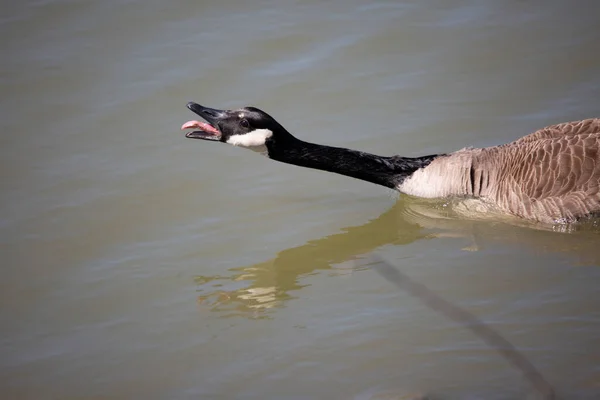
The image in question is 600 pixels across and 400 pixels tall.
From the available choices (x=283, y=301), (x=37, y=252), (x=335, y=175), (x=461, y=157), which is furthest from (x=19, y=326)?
(x=461, y=157)

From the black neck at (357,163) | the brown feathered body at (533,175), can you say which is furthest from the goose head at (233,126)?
the brown feathered body at (533,175)

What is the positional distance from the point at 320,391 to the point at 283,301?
1.37 meters

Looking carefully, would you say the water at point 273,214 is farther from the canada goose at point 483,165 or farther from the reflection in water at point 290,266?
the canada goose at point 483,165

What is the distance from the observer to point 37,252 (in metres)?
7.79

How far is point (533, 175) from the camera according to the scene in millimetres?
7688

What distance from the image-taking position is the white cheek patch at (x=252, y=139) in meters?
7.73

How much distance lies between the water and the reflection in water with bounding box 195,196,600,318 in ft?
0.08

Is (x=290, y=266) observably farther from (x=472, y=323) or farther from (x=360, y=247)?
(x=472, y=323)

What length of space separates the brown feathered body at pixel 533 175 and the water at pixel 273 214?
25 centimetres

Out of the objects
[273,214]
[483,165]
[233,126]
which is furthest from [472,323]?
[233,126]

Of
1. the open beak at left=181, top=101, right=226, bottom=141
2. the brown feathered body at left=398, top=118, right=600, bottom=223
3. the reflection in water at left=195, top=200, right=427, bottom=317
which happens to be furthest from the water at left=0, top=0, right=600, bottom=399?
the open beak at left=181, top=101, right=226, bottom=141

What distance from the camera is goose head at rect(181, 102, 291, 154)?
7.66 metres

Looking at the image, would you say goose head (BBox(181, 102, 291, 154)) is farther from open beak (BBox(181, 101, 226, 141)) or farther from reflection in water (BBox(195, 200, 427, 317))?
reflection in water (BBox(195, 200, 427, 317))

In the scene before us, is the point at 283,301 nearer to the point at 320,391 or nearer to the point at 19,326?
the point at 320,391
